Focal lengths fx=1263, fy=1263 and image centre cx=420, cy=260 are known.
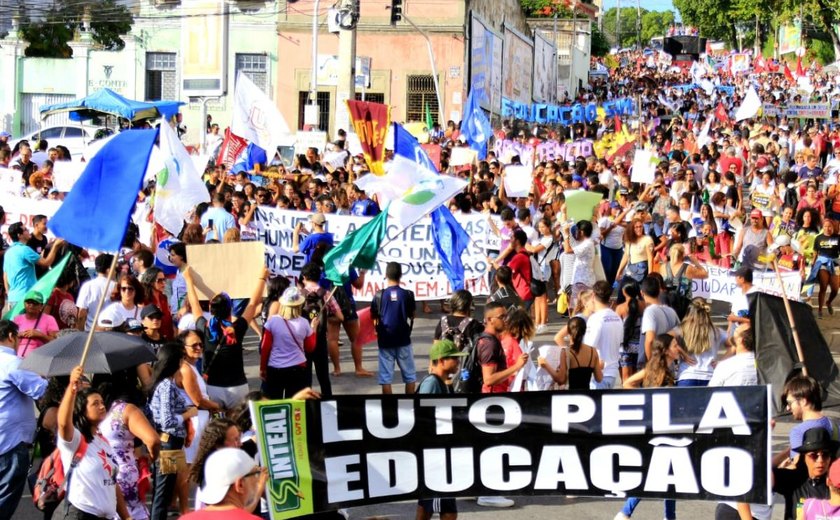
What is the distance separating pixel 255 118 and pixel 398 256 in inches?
225

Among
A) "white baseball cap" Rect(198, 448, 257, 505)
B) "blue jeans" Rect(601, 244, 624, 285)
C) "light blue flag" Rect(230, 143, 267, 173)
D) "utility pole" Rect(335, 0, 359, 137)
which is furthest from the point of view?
"utility pole" Rect(335, 0, 359, 137)

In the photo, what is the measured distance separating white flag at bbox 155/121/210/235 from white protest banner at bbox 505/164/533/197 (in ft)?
17.1

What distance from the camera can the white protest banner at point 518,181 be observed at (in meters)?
17.8

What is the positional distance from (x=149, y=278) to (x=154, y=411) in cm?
286

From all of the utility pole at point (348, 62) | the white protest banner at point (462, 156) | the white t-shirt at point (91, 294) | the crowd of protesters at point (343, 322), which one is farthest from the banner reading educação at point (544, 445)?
the utility pole at point (348, 62)

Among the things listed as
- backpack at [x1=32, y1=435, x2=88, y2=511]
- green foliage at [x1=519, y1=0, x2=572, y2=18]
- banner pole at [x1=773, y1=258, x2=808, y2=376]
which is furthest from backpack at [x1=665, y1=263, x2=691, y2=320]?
green foliage at [x1=519, y1=0, x2=572, y2=18]

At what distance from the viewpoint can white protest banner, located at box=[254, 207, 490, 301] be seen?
1401 cm

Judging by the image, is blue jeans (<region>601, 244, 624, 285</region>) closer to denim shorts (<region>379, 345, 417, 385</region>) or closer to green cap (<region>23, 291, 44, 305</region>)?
denim shorts (<region>379, 345, 417, 385</region>)

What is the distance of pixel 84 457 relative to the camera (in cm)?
694

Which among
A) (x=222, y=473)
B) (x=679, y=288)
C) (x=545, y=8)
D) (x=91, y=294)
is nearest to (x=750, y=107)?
(x=679, y=288)

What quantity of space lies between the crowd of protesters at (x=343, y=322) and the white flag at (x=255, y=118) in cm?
62

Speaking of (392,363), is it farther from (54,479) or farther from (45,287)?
(54,479)

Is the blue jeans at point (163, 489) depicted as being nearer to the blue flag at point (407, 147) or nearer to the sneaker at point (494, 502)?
the sneaker at point (494, 502)

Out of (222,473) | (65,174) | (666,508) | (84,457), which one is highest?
(65,174)
